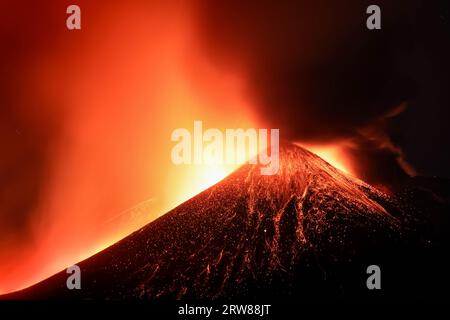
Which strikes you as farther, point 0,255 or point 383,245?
point 0,255

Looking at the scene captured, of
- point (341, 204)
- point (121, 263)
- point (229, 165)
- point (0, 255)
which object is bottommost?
point (0, 255)

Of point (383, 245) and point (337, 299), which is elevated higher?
point (383, 245)

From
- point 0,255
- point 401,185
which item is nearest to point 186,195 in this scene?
point 0,255

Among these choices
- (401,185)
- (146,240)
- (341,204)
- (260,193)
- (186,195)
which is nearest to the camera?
(146,240)

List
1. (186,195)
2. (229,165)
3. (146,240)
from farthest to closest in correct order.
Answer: (186,195), (229,165), (146,240)
